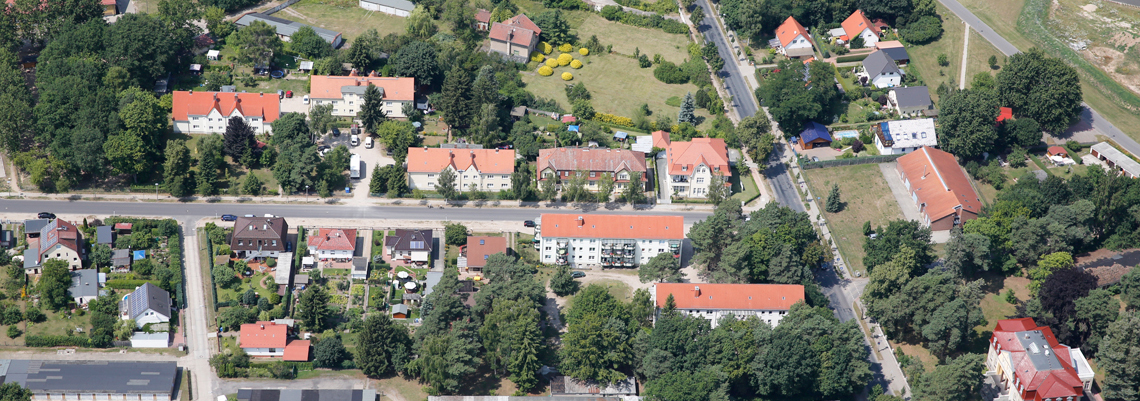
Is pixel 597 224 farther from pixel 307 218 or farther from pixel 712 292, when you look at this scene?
pixel 307 218

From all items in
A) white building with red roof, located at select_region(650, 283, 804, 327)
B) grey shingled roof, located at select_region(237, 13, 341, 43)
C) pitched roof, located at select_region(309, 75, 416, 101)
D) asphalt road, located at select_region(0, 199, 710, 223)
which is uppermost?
grey shingled roof, located at select_region(237, 13, 341, 43)

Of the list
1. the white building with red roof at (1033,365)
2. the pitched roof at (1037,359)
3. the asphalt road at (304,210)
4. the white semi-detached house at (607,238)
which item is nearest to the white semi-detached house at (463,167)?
the asphalt road at (304,210)

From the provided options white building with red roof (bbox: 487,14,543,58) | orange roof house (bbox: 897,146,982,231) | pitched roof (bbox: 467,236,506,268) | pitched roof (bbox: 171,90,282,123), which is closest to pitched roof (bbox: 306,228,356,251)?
pitched roof (bbox: 467,236,506,268)

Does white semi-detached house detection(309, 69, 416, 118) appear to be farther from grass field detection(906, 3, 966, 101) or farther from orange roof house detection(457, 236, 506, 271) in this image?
grass field detection(906, 3, 966, 101)

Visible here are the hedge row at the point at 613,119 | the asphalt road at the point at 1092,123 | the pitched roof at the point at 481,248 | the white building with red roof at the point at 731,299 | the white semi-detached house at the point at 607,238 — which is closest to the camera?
the white building with red roof at the point at 731,299

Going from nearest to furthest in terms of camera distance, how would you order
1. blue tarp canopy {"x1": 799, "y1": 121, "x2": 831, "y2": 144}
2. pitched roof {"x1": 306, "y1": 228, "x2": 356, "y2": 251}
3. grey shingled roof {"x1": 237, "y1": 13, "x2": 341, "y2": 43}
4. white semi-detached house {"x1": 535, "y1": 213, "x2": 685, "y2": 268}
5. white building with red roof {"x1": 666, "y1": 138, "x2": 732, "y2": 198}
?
pitched roof {"x1": 306, "y1": 228, "x2": 356, "y2": 251} → white semi-detached house {"x1": 535, "y1": 213, "x2": 685, "y2": 268} → white building with red roof {"x1": 666, "y1": 138, "x2": 732, "y2": 198} → blue tarp canopy {"x1": 799, "y1": 121, "x2": 831, "y2": 144} → grey shingled roof {"x1": 237, "y1": 13, "x2": 341, "y2": 43}

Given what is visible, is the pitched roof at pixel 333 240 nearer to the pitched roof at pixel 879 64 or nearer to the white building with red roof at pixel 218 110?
the white building with red roof at pixel 218 110

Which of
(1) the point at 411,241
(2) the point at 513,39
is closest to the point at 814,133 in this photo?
(2) the point at 513,39

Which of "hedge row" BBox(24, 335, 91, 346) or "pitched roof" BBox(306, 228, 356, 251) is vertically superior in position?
"pitched roof" BBox(306, 228, 356, 251)
